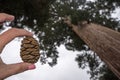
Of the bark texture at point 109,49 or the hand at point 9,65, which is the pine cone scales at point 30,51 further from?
the bark texture at point 109,49

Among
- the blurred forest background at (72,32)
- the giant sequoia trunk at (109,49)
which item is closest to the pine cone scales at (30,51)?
the giant sequoia trunk at (109,49)

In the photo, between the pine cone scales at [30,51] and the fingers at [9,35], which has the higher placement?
the fingers at [9,35]

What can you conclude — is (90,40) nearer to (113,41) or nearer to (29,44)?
(113,41)

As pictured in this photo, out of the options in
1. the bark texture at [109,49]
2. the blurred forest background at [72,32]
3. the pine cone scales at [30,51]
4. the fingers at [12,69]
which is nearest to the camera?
the fingers at [12,69]

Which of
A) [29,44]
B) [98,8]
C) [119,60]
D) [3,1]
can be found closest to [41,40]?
[98,8]

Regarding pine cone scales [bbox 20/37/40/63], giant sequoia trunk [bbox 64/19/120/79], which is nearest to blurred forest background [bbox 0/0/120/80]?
giant sequoia trunk [bbox 64/19/120/79]

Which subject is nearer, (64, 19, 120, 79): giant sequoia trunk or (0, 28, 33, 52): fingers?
(0, 28, 33, 52): fingers

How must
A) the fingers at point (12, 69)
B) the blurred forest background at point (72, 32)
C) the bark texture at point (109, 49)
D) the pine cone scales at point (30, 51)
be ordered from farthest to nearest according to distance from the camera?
the blurred forest background at point (72, 32) → the bark texture at point (109, 49) → the pine cone scales at point (30, 51) → the fingers at point (12, 69)

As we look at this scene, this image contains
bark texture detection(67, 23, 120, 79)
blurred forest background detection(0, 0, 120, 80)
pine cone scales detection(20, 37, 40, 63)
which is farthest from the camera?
blurred forest background detection(0, 0, 120, 80)

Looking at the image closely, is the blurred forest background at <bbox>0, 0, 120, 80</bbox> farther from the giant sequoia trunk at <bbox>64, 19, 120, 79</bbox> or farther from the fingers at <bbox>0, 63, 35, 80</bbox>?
the fingers at <bbox>0, 63, 35, 80</bbox>
